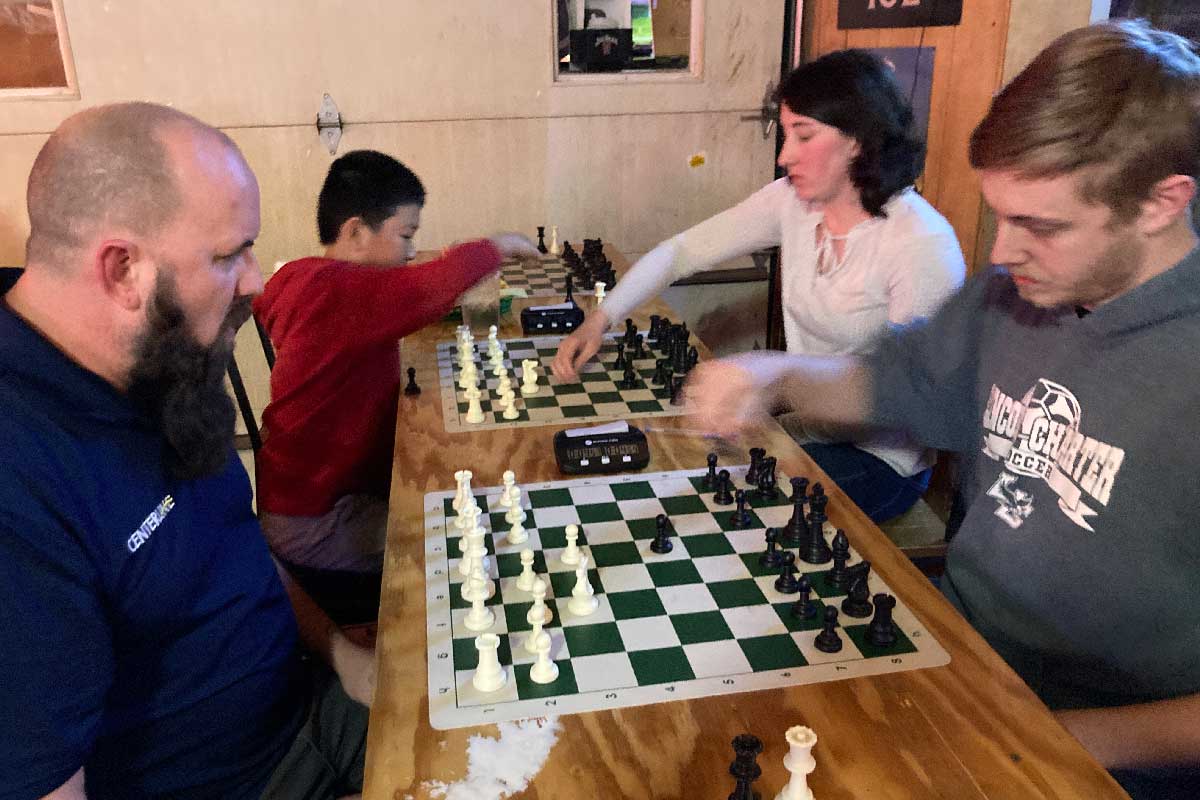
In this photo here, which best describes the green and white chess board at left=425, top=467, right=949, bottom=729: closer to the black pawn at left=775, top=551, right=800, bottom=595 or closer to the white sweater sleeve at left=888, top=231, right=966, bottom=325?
the black pawn at left=775, top=551, right=800, bottom=595

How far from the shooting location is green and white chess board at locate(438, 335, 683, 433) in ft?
6.46

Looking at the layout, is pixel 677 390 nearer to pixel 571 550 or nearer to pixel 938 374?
pixel 938 374

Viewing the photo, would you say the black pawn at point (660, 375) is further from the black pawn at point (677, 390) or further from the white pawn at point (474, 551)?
the white pawn at point (474, 551)

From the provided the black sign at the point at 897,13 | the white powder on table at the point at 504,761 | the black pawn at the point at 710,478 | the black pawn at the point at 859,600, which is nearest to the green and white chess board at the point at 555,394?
the black pawn at the point at 710,478

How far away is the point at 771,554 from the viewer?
1.37 m

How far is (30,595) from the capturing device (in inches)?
37.9

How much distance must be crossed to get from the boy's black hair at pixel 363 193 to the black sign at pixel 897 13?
186 centimetres

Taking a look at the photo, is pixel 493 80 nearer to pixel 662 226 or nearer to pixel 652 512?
pixel 662 226

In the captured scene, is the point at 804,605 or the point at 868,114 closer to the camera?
the point at 804,605

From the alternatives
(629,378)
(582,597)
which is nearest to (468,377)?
(629,378)

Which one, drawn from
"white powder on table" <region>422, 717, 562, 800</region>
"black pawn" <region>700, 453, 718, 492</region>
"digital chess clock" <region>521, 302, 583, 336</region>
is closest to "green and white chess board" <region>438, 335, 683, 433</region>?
"digital chess clock" <region>521, 302, 583, 336</region>

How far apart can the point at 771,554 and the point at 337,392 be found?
4.08 ft

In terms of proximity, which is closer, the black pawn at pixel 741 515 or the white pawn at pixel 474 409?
the black pawn at pixel 741 515

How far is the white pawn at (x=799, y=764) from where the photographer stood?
0.91 meters
